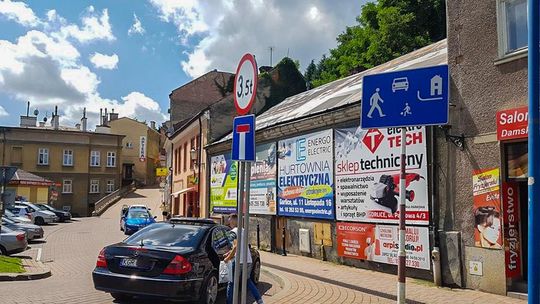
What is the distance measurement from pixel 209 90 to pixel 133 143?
31039mm

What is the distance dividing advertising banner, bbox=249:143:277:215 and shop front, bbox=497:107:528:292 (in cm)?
856

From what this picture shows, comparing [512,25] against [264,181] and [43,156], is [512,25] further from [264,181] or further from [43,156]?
[43,156]

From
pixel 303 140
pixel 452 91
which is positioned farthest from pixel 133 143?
pixel 452 91

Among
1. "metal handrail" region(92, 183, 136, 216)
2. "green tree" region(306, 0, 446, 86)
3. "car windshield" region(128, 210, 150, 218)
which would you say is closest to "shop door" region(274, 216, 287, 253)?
"green tree" region(306, 0, 446, 86)

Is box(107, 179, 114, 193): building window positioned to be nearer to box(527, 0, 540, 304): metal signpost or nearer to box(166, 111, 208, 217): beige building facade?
box(166, 111, 208, 217): beige building facade

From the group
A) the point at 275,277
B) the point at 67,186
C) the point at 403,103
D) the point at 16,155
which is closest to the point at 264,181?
the point at 275,277

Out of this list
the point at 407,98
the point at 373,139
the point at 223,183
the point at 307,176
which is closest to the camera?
the point at 407,98

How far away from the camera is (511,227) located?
8.68 m

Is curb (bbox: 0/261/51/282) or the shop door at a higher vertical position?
the shop door

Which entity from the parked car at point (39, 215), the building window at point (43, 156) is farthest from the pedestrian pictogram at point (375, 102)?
the building window at point (43, 156)

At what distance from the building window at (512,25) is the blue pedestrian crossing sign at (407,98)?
3879 mm

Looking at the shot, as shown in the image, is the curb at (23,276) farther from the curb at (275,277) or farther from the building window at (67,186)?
the building window at (67,186)

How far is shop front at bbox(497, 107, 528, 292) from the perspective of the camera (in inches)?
332

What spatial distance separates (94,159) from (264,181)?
4681 cm
